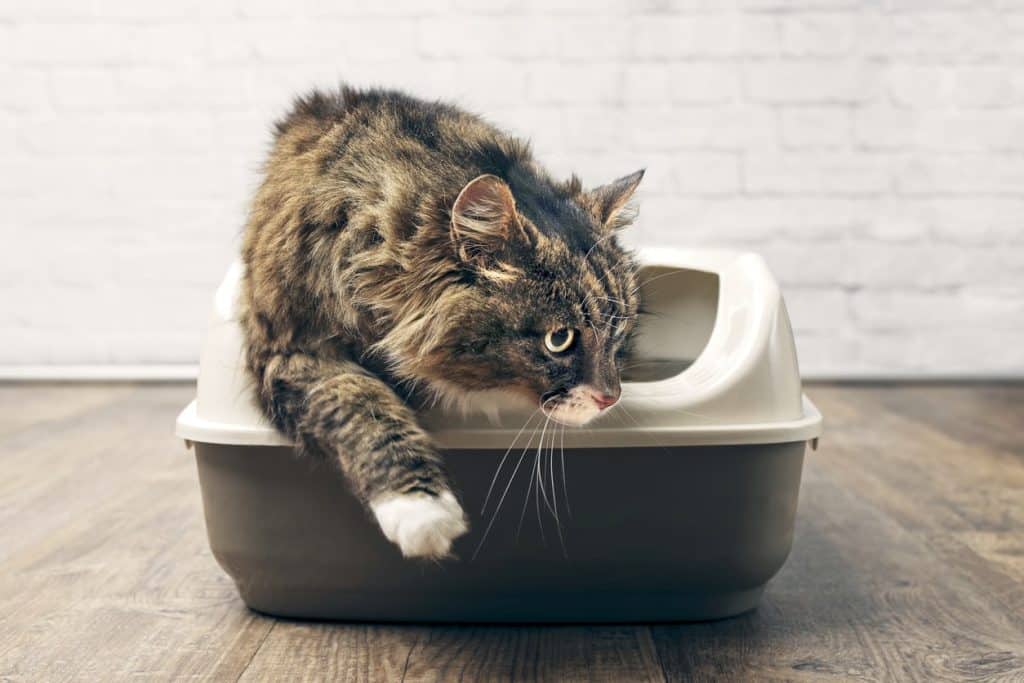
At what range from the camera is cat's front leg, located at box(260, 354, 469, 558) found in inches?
42.9

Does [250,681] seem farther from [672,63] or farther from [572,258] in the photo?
[672,63]

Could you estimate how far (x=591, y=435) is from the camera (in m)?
1.22

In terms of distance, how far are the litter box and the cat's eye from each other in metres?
0.10

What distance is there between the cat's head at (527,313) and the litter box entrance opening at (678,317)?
556 mm

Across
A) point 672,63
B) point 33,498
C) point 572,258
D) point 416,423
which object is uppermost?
point 672,63

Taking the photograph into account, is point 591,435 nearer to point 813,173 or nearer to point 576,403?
point 576,403

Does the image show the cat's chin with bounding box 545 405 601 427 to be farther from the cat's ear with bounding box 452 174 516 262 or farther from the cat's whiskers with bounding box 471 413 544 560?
the cat's ear with bounding box 452 174 516 262

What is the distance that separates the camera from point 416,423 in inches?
46.7

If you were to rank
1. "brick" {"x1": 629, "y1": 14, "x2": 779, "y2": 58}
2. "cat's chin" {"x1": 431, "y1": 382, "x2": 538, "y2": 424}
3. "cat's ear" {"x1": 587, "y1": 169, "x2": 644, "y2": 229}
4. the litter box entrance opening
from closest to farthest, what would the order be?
"cat's chin" {"x1": 431, "y1": 382, "x2": 538, "y2": 424}
"cat's ear" {"x1": 587, "y1": 169, "x2": 644, "y2": 229}
the litter box entrance opening
"brick" {"x1": 629, "y1": 14, "x2": 779, "y2": 58}

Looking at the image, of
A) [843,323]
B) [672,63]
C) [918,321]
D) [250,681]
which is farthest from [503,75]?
[250,681]

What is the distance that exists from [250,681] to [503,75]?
6.50 ft

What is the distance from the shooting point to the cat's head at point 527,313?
1.12 metres

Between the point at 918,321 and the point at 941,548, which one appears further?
the point at 918,321

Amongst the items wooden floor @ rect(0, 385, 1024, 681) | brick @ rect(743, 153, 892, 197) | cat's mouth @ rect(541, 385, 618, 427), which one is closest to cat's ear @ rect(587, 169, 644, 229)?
cat's mouth @ rect(541, 385, 618, 427)
